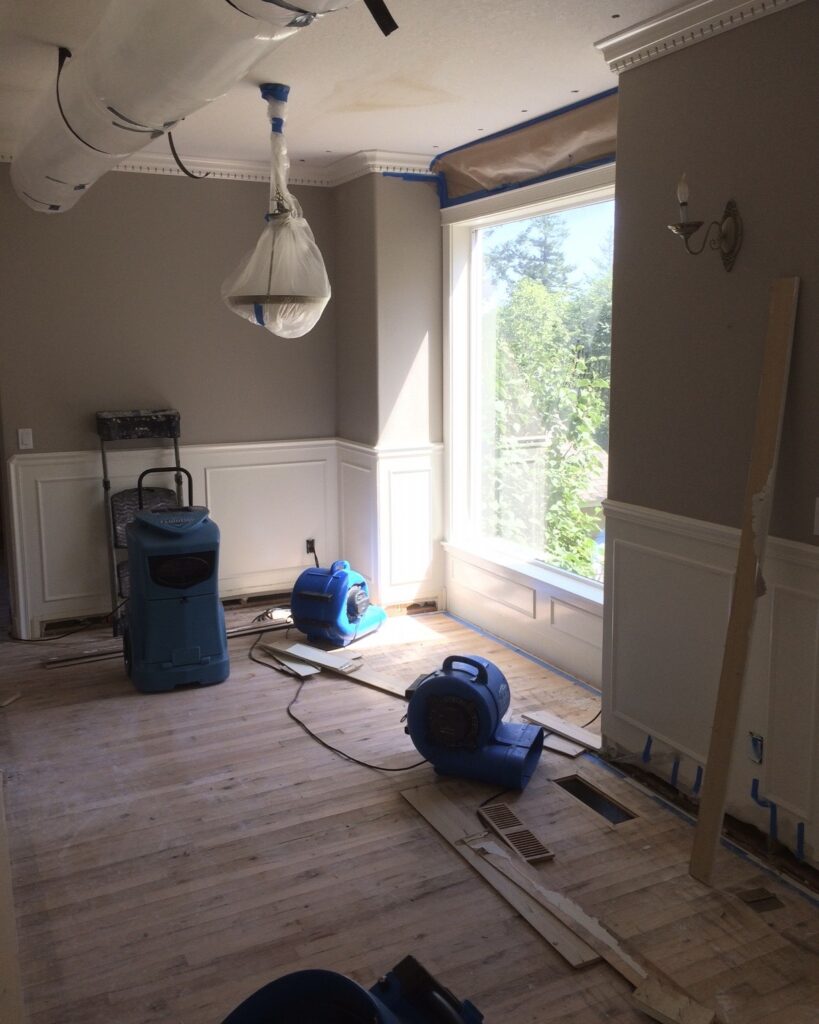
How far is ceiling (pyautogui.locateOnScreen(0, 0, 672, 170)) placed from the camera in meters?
3.02

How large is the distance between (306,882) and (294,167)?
13.9 feet

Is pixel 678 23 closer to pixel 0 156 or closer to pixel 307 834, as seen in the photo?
pixel 307 834

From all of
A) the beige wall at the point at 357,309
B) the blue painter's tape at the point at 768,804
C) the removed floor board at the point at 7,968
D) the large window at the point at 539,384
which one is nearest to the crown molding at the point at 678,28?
the large window at the point at 539,384

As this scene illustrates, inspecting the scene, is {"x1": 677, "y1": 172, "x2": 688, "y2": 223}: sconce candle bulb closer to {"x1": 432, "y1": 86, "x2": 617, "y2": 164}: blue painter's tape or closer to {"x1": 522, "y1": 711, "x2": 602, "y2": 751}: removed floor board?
{"x1": 432, "y1": 86, "x2": 617, "y2": 164}: blue painter's tape

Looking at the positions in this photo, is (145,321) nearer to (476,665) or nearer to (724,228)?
(476,665)

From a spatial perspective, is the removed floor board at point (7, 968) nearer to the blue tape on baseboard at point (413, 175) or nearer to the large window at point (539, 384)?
the large window at point (539, 384)

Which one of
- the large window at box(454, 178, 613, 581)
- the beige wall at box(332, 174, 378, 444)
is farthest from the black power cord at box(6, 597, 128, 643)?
the large window at box(454, 178, 613, 581)

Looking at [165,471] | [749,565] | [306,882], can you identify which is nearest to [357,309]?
[165,471]

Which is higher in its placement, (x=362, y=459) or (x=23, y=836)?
(x=362, y=459)

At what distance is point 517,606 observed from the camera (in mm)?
4992

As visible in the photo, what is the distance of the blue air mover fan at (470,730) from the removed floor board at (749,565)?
739 mm

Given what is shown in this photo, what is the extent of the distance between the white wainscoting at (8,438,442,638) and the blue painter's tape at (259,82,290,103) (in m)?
2.18

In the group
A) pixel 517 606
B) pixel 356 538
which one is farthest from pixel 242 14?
pixel 356 538

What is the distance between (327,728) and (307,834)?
34.6 inches
